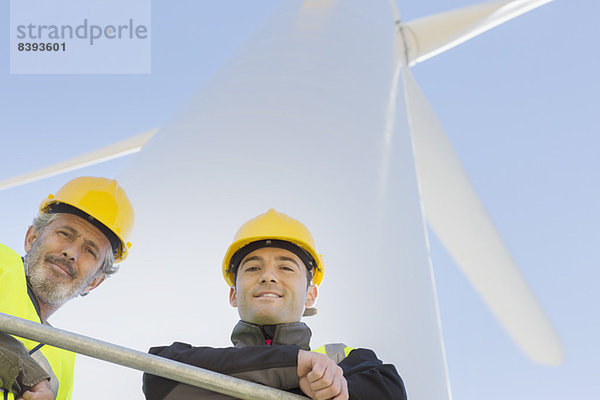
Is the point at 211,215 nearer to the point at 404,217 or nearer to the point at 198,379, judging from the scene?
the point at 404,217

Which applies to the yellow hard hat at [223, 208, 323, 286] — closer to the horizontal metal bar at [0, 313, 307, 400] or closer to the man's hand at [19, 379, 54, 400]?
the man's hand at [19, 379, 54, 400]

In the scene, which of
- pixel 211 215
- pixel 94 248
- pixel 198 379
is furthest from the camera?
pixel 211 215

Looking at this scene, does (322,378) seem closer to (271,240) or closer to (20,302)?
(271,240)

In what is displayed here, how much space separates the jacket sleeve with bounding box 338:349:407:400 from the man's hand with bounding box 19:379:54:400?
1.10m

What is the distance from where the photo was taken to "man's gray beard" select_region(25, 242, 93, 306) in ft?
10.0

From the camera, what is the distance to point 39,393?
2.44 meters

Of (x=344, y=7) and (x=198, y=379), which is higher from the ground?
(x=344, y=7)

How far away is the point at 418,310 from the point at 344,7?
4.57 meters

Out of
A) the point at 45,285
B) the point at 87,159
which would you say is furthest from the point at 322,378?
the point at 87,159

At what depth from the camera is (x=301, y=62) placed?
595cm

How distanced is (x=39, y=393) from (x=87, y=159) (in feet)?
24.1

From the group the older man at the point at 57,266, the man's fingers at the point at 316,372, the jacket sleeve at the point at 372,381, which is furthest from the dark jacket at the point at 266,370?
the older man at the point at 57,266

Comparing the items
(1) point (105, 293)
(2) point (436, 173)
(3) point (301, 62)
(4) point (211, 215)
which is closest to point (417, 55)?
(2) point (436, 173)

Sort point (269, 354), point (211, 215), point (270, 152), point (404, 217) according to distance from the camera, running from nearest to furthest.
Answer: point (269, 354), point (211, 215), point (270, 152), point (404, 217)
